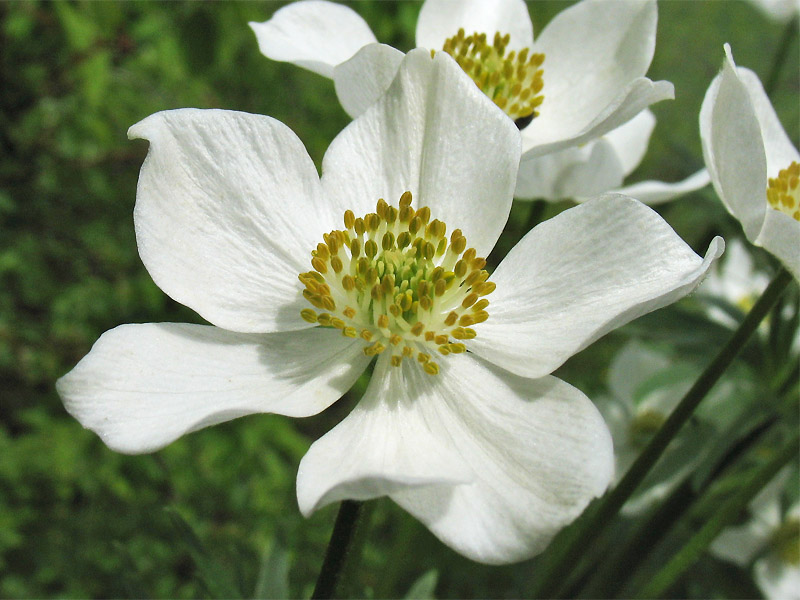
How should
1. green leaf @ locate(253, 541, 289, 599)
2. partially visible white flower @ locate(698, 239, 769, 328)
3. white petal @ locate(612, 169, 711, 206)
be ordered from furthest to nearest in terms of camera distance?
partially visible white flower @ locate(698, 239, 769, 328), white petal @ locate(612, 169, 711, 206), green leaf @ locate(253, 541, 289, 599)

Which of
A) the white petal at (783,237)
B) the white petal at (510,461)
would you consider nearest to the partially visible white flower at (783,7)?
the white petal at (783,237)

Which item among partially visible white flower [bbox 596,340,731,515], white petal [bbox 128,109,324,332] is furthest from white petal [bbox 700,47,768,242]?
partially visible white flower [bbox 596,340,731,515]

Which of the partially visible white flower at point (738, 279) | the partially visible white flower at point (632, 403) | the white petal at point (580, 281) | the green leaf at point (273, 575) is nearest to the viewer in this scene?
the white petal at point (580, 281)

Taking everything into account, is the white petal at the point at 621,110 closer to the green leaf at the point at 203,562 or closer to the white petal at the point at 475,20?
the white petal at the point at 475,20

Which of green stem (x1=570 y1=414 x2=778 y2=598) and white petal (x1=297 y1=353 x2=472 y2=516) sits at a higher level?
white petal (x1=297 y1=353 x2=472 y2=516)

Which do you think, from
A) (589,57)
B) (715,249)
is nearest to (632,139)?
(589,57)

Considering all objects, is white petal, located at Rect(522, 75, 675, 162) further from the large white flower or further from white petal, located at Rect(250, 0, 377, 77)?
white petal, located at Rect(250, 0, 377, 77)
